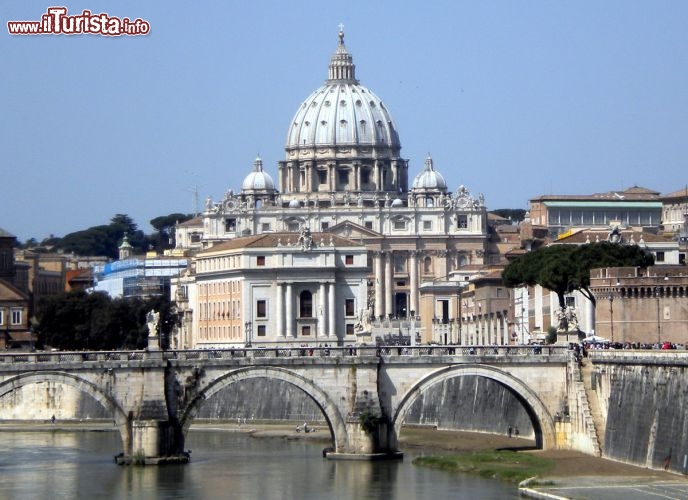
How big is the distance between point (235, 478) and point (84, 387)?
257 inches

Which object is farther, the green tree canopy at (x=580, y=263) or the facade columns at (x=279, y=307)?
the facade columns at (x=279, y=307)

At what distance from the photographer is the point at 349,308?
466 ft

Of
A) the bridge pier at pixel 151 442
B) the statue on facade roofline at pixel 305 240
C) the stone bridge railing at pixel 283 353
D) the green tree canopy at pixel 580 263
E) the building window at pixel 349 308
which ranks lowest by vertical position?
the bridge pier at pixel 151 442

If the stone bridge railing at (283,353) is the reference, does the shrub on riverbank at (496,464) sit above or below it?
below

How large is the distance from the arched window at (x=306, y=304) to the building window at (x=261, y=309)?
210 centimetres

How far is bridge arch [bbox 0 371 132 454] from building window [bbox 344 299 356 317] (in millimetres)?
61423

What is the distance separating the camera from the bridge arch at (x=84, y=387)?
80188 millimetres

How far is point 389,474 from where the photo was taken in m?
76.6

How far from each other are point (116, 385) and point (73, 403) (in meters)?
32.6

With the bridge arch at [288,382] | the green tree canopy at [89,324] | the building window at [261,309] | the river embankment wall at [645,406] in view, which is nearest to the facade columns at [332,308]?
the building window at [261,309]

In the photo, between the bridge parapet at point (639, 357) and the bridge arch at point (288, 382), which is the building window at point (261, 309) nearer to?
the bridge arch at point (288, 382)

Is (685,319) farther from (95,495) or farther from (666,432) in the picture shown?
(95,495)

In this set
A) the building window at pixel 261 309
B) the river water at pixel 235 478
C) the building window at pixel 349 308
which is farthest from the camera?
the building window at pixel 261 309

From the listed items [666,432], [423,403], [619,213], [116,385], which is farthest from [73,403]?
[619,213]
